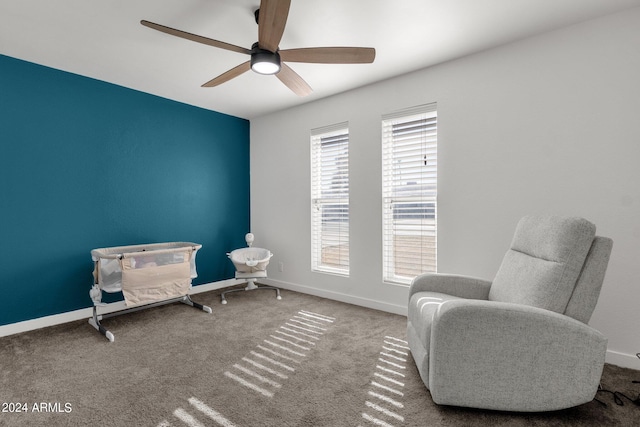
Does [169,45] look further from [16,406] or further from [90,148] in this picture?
[16,406]

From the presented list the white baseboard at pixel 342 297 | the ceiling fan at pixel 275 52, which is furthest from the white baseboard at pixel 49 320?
the ceiling fan at pixel 275 52

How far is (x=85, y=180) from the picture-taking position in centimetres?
320

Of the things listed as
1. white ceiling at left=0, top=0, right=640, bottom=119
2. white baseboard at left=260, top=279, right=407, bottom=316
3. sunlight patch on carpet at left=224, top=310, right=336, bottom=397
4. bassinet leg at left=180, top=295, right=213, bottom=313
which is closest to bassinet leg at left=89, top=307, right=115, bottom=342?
bassinet leg at left=180, top=295, right=213, bottom=313

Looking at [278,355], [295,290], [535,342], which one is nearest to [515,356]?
[535,342]

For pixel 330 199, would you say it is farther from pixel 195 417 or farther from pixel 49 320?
pixel 49 320

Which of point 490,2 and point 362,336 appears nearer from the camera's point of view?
point 490,2

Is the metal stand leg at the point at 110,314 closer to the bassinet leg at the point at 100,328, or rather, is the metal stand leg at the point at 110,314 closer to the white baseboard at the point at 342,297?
the bassinet leg at the point at 100,328

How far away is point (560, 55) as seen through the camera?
237 cm

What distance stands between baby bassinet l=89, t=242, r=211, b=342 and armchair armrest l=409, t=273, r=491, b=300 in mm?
2231

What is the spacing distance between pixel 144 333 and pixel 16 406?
3.42 feet

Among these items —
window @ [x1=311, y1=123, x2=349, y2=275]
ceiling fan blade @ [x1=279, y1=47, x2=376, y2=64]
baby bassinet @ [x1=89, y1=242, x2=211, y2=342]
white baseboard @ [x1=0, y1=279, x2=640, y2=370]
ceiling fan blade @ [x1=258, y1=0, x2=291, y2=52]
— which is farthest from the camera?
window @ [x1=311, y1=123, x2=349, y2=275]

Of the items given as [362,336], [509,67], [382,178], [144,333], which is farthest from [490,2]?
[144,333]

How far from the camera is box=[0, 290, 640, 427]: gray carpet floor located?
1.62m

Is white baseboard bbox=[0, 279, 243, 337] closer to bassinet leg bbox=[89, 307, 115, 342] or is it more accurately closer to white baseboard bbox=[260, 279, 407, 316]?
bassinet leg bbox=[89, 307, 115, 342]
